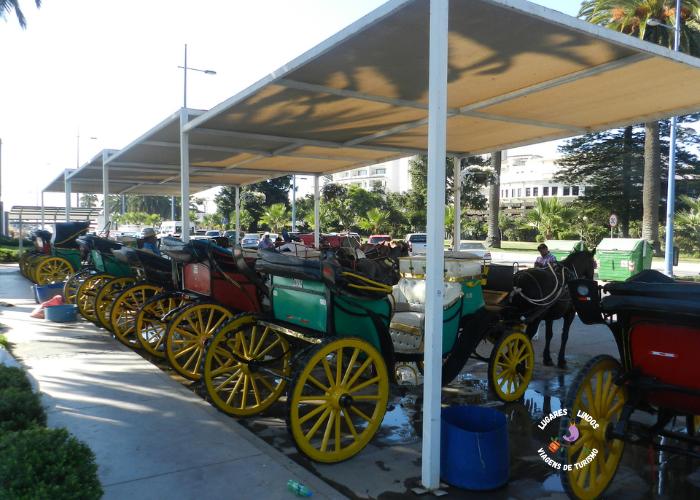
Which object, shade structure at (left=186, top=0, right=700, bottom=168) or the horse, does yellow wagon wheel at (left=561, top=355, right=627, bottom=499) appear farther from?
the horse

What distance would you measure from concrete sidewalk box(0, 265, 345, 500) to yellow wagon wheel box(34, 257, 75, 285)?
619 centimetres

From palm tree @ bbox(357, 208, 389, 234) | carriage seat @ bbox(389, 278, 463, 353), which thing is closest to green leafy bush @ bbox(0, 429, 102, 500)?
carriage seat @ bbox(389, 278, 463, 353)

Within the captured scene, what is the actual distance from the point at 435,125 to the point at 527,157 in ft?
300

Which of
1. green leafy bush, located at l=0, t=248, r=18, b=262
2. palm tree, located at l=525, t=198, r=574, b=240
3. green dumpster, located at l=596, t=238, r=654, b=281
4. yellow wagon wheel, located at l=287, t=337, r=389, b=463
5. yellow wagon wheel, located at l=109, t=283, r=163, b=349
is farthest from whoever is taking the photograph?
palm tree, located at l=525, t=198, r=574, b=240

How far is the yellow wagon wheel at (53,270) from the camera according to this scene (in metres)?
13.5

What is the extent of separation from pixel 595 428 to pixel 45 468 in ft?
10.5

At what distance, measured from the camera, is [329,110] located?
26.2ft

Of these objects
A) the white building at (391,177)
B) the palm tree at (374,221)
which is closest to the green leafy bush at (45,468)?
the palm tree at (374,221)

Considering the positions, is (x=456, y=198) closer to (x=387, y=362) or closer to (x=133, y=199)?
(x=387, y=362)

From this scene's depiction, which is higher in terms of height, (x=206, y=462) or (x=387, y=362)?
(x=387, y=362)

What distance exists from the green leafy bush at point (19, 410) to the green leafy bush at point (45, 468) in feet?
1.90

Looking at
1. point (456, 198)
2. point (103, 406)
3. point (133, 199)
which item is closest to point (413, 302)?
point (103, 406)

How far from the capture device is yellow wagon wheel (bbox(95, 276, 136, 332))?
920cm

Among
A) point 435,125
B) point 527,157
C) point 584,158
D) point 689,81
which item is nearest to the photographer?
point 435,125
